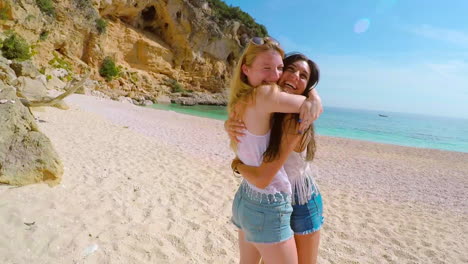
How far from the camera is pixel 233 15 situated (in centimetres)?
4538

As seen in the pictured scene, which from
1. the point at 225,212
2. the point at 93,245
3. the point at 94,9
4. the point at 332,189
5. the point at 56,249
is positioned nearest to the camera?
the point at 56,249

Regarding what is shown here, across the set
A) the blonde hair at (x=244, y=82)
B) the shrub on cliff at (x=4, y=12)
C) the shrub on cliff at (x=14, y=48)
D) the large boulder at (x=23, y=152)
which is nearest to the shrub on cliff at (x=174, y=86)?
the shrub on cliff at (x=14, y=48)

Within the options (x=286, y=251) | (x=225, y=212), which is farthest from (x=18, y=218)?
(x=286, y=251)

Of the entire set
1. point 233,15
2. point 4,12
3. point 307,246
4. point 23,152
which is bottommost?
point 23,152

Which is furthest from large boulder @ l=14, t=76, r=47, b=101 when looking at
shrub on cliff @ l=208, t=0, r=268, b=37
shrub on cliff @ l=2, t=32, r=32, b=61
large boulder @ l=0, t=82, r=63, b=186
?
shrub on cliff @ l=208, t=0, r=268, b=37

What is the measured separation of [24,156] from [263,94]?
152 inches

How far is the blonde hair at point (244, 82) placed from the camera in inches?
54.0

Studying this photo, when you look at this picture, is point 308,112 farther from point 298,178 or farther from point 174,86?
point 174,86

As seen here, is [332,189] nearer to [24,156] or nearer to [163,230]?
[163,230]

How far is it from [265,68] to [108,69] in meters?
32.5

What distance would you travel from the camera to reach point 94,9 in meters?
29.2

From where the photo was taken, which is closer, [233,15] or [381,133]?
[381,133]

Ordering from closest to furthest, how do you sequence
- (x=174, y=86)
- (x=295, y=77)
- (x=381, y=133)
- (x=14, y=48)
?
(x=295, y=77) < (x=14, y=48) < (x=381, y=133) < (x=174, y=86)

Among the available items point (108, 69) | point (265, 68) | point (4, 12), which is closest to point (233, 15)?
point (108, 69)
